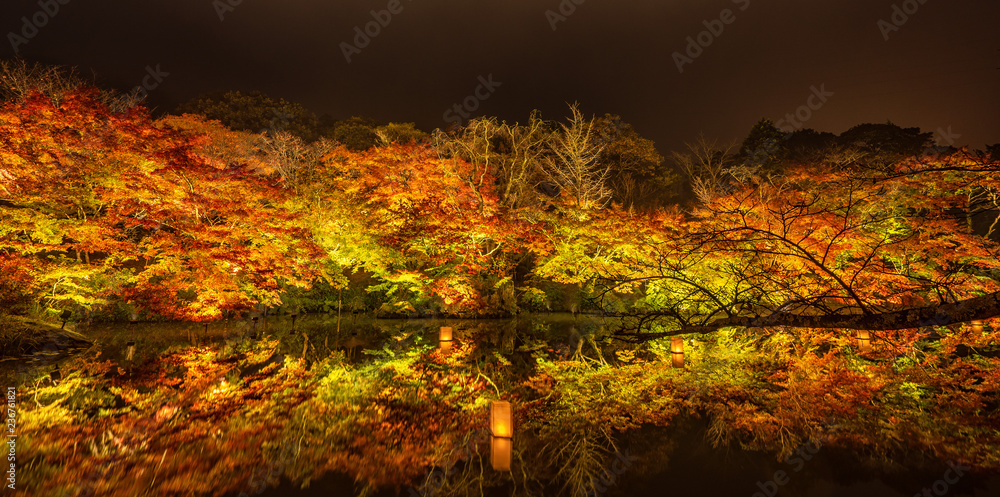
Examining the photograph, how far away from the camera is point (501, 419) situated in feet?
13.5

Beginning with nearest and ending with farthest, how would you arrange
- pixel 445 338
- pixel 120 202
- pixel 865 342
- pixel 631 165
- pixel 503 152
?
pixel 865 342 → pixel 445 338 → pixel 120 202 → pixel 503 152 → pixel 631 165

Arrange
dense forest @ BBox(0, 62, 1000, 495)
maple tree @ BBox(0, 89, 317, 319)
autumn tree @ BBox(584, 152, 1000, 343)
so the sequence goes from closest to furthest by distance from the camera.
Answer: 1. autumn tree @ BBox(584, 152, 1000, 343)
2. dense forest @ BBox(0, 62, 1000, 495)
3. maple tree @ BBox(0, 89, 317, 319)

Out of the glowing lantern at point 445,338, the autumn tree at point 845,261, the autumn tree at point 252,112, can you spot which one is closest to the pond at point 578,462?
the autumn tree at point 845,261

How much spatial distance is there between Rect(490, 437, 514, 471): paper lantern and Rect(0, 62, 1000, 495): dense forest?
1.76 ft

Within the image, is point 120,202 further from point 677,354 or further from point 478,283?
point 677,354

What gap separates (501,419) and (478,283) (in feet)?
33.6

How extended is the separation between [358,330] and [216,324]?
4268 mm

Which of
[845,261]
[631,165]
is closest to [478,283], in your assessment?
[845,261]

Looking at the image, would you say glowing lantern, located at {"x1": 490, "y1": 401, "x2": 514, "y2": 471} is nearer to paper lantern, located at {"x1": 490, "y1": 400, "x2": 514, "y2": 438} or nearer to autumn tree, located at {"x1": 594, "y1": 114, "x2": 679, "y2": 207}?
paper lantern, located at {"x1": 490, "y1": 400, "x2": 514, "y2": 438}

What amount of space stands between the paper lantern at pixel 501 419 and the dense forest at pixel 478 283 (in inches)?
24.9

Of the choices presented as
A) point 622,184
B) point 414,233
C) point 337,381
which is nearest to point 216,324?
point 414,233

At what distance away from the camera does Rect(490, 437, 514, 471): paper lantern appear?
3959 millimetres

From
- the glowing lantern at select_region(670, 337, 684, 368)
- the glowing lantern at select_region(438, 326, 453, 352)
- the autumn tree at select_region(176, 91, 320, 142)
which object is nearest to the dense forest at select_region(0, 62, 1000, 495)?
the glowing lantern at select_region(670, 337, 684, 368)

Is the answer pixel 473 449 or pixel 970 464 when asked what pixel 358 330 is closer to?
pixel 473 449
